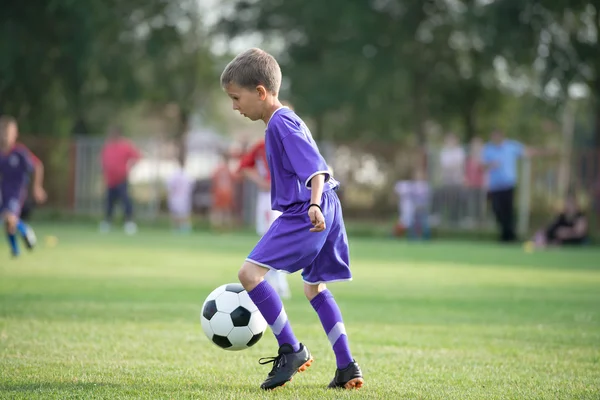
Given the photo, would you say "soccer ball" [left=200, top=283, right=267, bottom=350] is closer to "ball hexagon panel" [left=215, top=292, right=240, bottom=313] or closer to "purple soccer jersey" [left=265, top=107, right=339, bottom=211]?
"ball hexagon panel" [left=215, top=292, right=240, bottom=313]

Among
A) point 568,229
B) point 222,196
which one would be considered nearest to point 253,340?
point 568,229

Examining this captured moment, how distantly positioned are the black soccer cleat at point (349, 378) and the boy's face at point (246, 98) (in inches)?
58.9

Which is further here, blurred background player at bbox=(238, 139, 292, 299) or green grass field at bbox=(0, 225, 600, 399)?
blurred background player at bbox=(238, 139, 292, 299)

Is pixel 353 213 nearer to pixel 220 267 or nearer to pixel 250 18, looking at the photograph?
pixel 250 18

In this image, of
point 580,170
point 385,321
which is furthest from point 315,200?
point 580,170

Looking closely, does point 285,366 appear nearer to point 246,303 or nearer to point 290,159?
point 246,303

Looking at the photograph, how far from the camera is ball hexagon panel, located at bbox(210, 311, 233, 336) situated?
18.7 feet

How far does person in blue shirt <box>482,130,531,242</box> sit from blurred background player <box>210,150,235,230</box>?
287 inches

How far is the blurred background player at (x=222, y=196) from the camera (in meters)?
25.7

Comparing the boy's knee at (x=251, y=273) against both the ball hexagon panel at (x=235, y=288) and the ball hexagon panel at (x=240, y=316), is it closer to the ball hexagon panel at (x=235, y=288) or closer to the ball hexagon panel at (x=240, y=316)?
the ball hexagon panel at (x=240, y=316)

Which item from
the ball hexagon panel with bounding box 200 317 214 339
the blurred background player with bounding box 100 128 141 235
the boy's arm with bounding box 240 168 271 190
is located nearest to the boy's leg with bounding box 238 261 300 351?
the ball hexagon panel with bounding box 200 317 214 339

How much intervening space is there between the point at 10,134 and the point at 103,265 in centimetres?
249

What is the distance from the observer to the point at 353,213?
86.7ft

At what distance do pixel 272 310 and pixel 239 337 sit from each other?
484 millimetres
